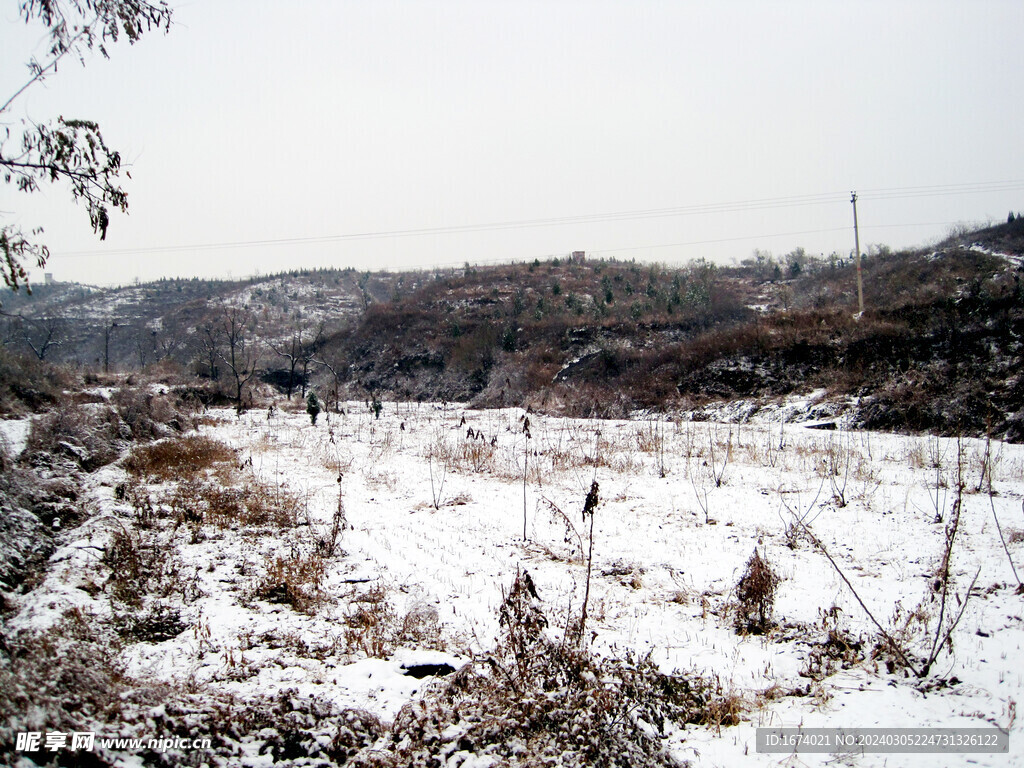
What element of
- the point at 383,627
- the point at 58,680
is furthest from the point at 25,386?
the point at 383,627

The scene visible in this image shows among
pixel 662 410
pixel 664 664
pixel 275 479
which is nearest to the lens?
pixel 664 664

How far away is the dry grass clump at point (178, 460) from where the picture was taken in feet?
36.8

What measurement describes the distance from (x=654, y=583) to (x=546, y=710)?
281 cm

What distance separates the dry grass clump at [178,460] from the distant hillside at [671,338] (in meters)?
7.48

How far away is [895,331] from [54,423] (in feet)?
98.2

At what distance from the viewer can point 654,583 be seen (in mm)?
6004

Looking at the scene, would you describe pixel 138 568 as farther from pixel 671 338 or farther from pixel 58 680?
pixel 671 338

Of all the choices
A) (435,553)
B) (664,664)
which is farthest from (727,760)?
(435,553)

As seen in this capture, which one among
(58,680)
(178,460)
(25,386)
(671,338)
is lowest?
(178,460)

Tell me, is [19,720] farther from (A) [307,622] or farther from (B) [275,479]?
(B) [275,479]

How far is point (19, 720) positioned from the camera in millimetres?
2838

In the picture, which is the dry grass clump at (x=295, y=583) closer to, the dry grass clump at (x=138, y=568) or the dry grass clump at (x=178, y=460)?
the dry grass clump at (x=138, y=568)

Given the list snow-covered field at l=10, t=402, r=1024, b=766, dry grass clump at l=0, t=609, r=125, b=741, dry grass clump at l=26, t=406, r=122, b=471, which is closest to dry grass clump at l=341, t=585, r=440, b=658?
snow-covered field at l=10, t=402, r=1024, b=766

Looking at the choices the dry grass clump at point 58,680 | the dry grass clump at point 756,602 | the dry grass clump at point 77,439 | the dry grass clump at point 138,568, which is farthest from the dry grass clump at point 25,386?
the dry grass clump at point 756,602
